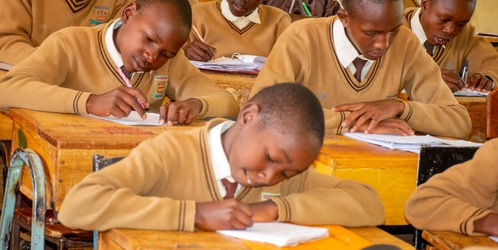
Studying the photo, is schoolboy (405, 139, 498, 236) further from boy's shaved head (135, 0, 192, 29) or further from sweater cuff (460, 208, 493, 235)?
boy's shaved head (135, 0, 192, 29)

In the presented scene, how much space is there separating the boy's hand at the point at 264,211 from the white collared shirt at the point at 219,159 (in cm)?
10

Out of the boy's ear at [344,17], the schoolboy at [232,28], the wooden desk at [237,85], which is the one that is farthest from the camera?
the schoolboy at [232,28]

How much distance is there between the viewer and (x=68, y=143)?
2650 mm

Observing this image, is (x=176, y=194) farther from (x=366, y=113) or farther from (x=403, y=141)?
(x=366, y=113)

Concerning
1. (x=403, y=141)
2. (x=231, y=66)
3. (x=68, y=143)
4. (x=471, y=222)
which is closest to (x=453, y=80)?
(x=231, y=66)

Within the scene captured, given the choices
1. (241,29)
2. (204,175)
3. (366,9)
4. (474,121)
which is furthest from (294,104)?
(241,29)

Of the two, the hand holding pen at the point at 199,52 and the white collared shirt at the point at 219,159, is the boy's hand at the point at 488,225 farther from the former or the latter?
the hand holding pen at the point at 199,52

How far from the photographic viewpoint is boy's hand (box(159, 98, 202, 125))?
320 centimetres

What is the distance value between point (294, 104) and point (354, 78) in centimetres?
157

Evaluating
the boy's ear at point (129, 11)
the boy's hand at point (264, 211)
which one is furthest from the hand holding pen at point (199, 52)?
the boy's hand at point (264, 211)

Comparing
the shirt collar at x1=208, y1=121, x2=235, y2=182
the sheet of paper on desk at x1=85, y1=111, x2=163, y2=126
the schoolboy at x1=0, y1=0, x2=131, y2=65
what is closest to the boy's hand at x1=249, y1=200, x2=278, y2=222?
the shirt collar at x1=208, y1=121, x2=235, y2=182

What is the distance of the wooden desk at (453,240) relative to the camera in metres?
2.35

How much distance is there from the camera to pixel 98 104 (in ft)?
10.3

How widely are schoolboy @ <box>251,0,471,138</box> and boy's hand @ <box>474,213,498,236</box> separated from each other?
3.30 ft
